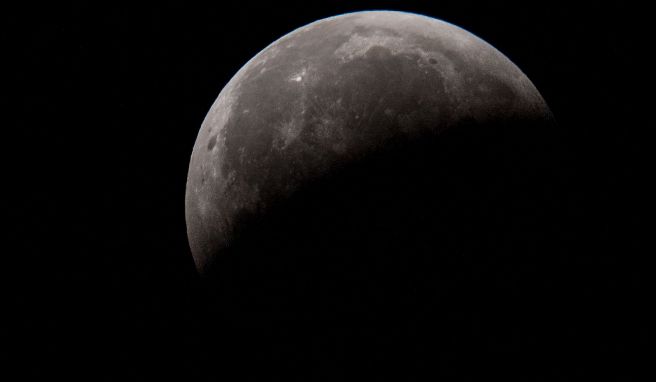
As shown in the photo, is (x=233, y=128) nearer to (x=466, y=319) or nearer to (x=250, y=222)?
(x=250, y=222)

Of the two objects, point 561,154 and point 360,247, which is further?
point 561,154

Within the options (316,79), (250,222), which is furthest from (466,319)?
(316,79)

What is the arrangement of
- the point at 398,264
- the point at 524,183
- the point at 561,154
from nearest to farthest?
the point at 398,264
the point at 524,183
the point at 561,154

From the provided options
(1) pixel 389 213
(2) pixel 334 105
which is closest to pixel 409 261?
(1) pixel 389 213

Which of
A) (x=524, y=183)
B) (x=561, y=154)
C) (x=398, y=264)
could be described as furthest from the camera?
(x=561, y=154)

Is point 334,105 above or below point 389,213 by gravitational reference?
above

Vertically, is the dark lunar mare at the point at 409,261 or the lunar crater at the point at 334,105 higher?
the lunar crater at the point at 334,105

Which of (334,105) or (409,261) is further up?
(334,105)

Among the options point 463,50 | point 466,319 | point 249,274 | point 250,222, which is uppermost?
point 463,50

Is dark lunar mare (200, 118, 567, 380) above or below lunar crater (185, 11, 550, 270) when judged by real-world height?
below

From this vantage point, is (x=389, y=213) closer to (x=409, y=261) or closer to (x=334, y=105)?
(x=409, y=261)

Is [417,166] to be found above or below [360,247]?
above
